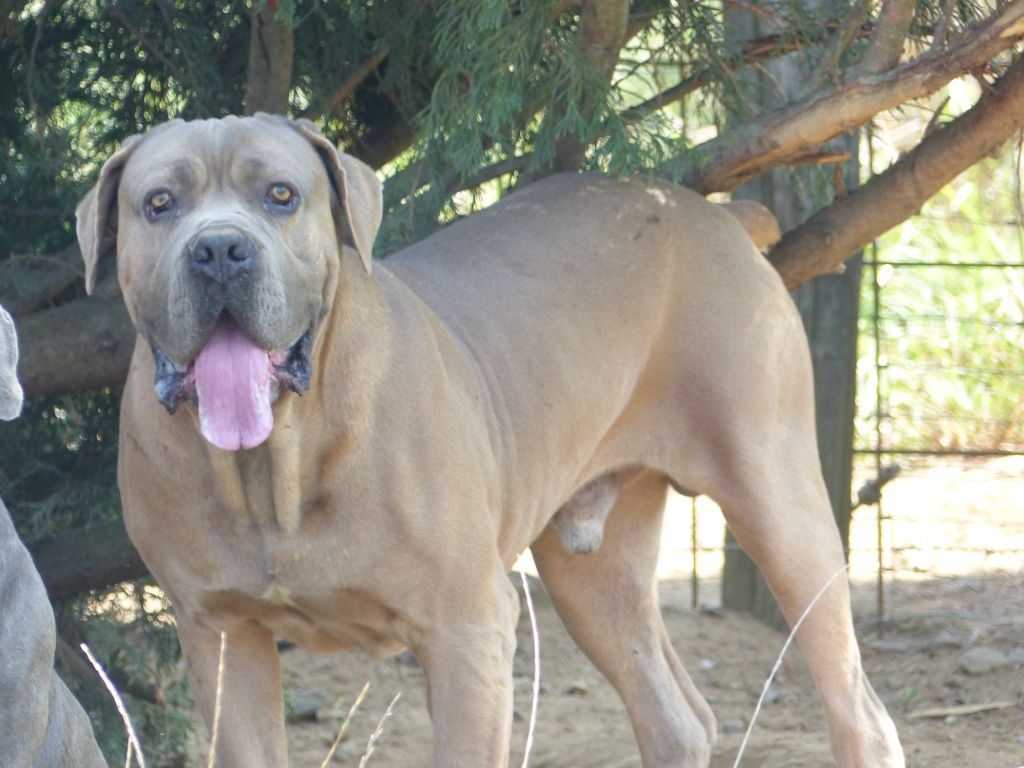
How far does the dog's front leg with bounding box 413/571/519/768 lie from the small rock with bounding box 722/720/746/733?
2331 millimetres

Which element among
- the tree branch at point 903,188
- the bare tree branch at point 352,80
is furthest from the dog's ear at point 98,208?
the tree branch at point 903,188

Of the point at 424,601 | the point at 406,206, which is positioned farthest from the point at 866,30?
the point at 424,601

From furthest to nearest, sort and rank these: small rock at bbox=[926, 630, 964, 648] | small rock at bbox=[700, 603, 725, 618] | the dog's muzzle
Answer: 1. small rock at bbox=[700, 603, 725, 618]
2. small rock at bbox=[926, 630, 964, 648]
3. the dog's muzzle

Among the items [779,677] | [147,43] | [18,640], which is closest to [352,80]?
[147,43]

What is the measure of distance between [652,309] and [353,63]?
4.16ft

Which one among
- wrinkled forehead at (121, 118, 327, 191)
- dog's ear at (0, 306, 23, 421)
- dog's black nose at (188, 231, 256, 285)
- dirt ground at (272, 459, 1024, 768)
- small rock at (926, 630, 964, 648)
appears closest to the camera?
dog's ear at (0, 306, 23, 421)

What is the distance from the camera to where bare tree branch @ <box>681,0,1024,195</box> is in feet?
13.9

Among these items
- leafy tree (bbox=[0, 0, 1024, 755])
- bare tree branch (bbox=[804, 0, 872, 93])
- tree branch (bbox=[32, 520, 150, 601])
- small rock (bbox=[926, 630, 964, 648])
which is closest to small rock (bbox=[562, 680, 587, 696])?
small rock (bbox=[926, 630, 964, 648])

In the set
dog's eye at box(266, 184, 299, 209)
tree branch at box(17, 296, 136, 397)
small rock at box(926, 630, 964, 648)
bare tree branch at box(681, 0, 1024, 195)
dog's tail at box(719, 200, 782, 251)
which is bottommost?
small rock at box(926, 630, 964, 648)

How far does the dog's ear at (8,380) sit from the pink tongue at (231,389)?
60 centimetres

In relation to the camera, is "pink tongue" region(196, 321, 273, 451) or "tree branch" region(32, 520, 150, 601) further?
"tree branch" region(32, 520, 150, 601)

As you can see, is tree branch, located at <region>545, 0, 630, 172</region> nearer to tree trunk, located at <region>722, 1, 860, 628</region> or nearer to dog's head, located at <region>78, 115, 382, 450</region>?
dog's head, located at <region>78, 115, 382, 450</region>

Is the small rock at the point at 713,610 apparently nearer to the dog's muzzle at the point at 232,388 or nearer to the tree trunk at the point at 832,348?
the tree trunk at the point at 832,348

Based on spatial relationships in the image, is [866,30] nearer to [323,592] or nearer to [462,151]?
[462,151]
